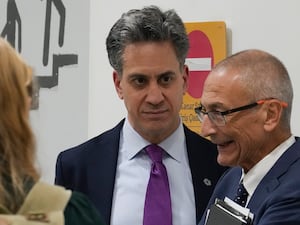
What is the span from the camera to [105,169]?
5.38ft

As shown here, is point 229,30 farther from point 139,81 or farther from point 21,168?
point 21,168

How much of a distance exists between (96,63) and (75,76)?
10 cm

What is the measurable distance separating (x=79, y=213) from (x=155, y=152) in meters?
0.72

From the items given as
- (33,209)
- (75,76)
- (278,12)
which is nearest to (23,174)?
(33,209)

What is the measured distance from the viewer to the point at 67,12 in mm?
2434

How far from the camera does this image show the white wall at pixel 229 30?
2.06 metres

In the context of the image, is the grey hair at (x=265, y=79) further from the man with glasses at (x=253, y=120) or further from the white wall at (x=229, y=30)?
→ the white wall at (x=229, y=30)

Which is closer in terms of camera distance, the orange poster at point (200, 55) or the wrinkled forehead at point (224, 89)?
the wrinkled forehead at point (224, 89)

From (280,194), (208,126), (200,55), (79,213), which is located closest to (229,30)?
(200,55)

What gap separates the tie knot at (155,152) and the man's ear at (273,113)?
0.33 metres

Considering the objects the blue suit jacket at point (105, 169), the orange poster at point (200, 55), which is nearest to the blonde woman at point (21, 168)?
the blue suit jacket at point (105, 169)

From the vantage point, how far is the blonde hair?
0.89 meters

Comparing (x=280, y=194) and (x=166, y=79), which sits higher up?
(x=166, y=79)

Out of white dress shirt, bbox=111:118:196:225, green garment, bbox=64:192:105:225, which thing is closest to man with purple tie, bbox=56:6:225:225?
white dress shirt, bbox=111:118:196:225
